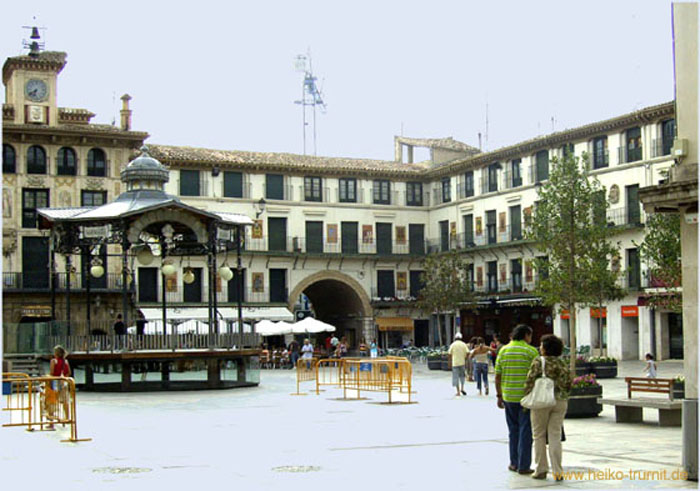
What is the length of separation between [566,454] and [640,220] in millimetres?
38254

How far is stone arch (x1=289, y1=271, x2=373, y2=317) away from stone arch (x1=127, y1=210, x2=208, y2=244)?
1255 inches

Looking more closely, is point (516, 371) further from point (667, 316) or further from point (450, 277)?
point (450, 277)

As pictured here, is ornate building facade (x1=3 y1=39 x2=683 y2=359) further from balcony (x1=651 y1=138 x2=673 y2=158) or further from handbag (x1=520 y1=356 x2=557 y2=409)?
handbag (x1=520 y1=356 x2=557 y2=409)

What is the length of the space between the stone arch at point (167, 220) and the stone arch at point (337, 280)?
3188 cm

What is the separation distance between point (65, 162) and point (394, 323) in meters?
21.6

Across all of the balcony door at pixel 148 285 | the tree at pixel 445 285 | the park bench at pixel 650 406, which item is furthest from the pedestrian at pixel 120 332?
the tree at pixel 445 285

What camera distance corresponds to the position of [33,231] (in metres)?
51.6

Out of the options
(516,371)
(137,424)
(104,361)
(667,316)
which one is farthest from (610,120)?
(516,371)

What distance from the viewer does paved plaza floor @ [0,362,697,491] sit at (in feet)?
37.6

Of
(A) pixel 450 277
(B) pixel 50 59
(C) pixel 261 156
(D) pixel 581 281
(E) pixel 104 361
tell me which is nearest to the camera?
(E) pixel 104 361

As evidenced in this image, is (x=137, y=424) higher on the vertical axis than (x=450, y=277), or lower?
lower

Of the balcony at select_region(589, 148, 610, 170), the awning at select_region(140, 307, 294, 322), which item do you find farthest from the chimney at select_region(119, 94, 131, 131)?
the balcony at select_region(589, 148, 610, 170)

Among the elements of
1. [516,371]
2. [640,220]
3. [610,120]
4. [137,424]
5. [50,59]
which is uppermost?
[50,59]

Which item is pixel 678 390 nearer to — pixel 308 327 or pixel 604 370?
pixel 604 370
